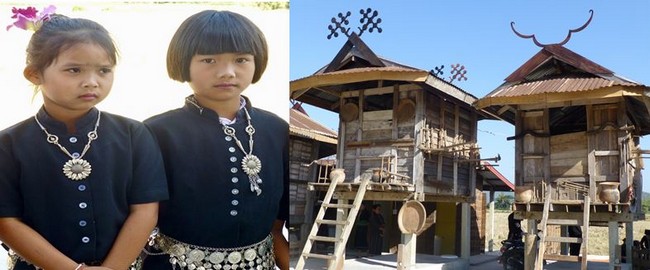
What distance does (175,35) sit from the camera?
5.43ft

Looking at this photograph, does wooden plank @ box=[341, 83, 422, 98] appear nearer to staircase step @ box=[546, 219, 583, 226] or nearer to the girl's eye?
staircase step @ box=[546, 219, 583, 226]

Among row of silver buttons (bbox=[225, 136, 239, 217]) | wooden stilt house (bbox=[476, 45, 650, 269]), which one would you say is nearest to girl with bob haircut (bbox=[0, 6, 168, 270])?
row of silver buttons (bbox=[225, 136, 239, 217])

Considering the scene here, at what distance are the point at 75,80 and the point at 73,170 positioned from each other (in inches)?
8.1

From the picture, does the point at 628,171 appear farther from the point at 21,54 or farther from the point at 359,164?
the point at 21,54

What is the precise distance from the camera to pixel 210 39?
1595 millimetres

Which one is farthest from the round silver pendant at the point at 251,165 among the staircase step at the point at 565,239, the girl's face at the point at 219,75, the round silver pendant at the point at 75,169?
the staircase step at the point at 565,239

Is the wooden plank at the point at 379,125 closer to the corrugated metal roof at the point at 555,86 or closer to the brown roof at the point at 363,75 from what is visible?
the brown roof at the point at 363,75

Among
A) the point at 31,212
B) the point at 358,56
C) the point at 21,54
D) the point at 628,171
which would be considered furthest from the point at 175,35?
the point at 628,171

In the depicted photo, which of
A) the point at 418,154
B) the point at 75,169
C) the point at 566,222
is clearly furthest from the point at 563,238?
the point at 75,169

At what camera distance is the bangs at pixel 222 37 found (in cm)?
159

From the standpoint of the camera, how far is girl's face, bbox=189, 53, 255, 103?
160 centimetres

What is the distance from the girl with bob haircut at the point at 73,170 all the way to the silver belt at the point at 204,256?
0.25 ft

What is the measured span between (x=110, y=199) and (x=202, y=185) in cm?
23

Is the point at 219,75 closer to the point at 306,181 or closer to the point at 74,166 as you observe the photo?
the point at 74,166
